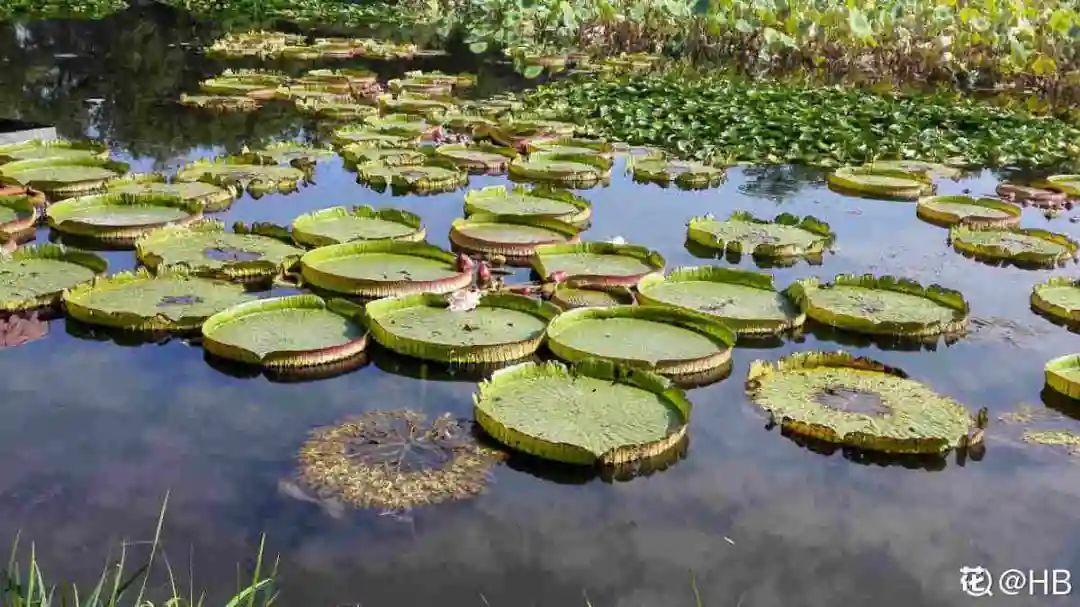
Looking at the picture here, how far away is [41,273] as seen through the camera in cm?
421

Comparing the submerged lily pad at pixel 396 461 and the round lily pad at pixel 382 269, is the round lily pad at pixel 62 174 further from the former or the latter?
the submerged lily pad at pixel 396 461

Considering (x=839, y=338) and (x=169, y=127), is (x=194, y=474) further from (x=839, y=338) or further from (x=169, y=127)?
(x=169, y=127)

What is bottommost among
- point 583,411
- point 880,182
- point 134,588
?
point 134,588

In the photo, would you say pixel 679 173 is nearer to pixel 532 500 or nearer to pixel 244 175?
pixel 244 175

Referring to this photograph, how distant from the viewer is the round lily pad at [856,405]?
3205 millimetres

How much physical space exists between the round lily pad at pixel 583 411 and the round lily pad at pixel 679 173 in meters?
3.29

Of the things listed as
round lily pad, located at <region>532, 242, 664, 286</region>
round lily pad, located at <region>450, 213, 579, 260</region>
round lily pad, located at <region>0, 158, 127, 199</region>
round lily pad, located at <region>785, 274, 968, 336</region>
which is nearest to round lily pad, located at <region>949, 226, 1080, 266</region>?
round lily pad, located at <region>785, 274, 968, 336</region>

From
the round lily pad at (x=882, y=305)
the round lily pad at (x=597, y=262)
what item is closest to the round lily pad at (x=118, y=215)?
the round lily pad at (x=597, y=262)

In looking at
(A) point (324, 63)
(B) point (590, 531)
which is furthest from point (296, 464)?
(A) point (324, 63)

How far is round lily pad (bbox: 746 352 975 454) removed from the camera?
3.21 m

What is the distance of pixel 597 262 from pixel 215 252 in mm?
1571

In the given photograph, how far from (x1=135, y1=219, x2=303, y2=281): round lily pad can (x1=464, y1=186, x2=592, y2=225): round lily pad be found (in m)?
1.12

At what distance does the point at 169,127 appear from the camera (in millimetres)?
7824

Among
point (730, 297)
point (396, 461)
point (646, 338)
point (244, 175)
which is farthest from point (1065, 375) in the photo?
point (244, 175)
